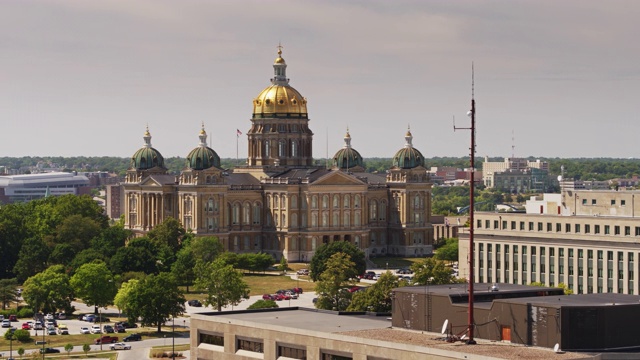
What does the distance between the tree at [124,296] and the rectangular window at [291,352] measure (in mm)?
86347

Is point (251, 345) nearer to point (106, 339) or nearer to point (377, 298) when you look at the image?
point (377, 298)

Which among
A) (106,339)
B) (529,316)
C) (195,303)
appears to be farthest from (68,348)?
(529,316)

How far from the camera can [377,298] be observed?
154125 millimetres

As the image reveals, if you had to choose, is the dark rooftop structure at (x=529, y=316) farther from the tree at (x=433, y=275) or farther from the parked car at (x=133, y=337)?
the parked car at (x=133, y=337)

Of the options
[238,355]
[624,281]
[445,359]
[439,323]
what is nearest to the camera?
[445,359]

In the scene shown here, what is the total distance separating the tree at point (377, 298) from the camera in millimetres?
153125

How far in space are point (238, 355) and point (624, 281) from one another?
66.3m

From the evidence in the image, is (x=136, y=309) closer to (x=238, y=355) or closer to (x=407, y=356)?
(x=238, y=355)

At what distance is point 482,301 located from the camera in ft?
285

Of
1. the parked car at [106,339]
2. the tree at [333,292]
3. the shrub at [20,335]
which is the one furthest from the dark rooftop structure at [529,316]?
the shrub at [20,335]

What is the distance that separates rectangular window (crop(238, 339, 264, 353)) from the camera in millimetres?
89375

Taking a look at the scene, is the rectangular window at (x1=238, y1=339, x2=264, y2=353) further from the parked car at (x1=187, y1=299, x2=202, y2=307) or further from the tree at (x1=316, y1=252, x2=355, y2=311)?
the parked car at (x1=187, y1=299, x2=202, y2=307)

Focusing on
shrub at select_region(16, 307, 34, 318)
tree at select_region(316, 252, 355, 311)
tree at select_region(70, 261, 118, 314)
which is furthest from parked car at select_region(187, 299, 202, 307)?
tree at select_region(316, 252, 355, 311)

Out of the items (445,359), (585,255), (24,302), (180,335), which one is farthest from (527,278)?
(445,359)
